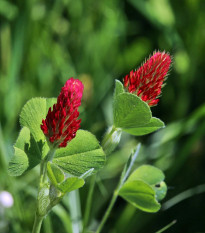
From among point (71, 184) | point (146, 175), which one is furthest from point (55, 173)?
point (146, 175)

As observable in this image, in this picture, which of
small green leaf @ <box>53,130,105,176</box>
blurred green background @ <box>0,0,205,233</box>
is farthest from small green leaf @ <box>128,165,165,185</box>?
blurred green background @ <box>0,0,205,233</box>

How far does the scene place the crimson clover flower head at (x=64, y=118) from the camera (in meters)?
0.58

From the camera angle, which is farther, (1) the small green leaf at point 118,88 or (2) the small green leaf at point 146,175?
(2) the small green leaf at point 146,175

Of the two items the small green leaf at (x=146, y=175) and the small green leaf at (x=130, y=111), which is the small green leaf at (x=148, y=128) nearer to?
the small green leaf at (x=130, y=111)

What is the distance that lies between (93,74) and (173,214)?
2.26 ft

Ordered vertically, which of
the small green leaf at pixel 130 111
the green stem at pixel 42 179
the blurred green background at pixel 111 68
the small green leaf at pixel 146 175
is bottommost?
the blurred green background at pixel 111 68

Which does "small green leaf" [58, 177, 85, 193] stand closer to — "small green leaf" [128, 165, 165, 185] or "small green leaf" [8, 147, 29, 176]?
"small green leaf" [8, 147, 29, 176]

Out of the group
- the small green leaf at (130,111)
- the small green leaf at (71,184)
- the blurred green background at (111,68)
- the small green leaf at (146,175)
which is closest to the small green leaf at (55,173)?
the small green leaf at (71,184)

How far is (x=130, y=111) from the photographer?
623 millimetres

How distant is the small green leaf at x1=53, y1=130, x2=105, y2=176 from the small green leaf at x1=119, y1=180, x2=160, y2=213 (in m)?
0.11

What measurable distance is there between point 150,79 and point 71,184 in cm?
18

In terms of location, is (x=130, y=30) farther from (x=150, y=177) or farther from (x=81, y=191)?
(x=150, y=177)

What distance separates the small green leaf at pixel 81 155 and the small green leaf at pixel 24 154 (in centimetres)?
4

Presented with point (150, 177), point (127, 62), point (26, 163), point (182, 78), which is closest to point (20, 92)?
→ point (127, 62)
